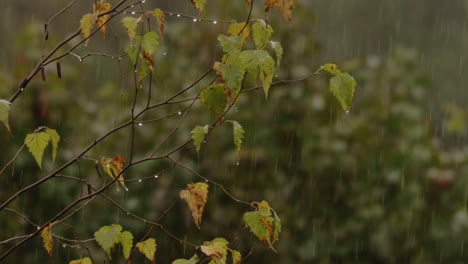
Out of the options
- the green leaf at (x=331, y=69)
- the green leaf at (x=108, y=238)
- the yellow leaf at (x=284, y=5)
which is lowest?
the green leaf at (x=108, y=238)

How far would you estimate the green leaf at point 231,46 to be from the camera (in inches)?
76.2

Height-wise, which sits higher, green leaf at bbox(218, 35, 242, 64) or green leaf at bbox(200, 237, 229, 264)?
green leaf at bbox(218, 35, 242, 64)

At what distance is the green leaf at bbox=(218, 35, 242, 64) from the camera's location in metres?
1.94

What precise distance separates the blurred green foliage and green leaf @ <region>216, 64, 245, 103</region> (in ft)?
6.59

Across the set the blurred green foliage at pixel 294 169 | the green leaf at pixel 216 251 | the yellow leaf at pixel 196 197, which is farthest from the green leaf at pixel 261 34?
the blurred green foliage at pixel 294 169

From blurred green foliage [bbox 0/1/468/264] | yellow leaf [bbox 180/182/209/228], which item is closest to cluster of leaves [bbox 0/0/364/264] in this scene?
yellow leaf [bbox 180/182/209/228]

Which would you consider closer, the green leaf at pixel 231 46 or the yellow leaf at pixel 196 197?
the green leaf at pixel 231 46

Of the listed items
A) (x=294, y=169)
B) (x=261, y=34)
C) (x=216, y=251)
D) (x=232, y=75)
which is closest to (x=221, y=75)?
(x=232, y=75)

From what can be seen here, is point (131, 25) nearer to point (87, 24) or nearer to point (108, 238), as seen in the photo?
point (87, 24)

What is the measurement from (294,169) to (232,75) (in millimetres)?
2204

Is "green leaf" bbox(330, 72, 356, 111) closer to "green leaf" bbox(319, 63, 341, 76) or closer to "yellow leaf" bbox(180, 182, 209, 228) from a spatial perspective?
"green leaf" bbox(319, 63, 341, 76)

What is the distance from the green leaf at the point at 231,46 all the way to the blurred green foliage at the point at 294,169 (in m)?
2.03

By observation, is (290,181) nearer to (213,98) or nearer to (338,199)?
(338,199)

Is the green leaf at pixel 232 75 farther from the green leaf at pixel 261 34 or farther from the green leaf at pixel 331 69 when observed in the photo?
the green leaf at pixel 331 69
